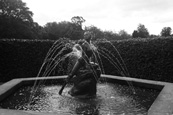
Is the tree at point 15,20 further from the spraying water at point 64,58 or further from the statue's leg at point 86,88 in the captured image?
the statue's leg at point 86,88

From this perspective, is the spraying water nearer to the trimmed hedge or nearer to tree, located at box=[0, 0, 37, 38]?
the trimmed hedge

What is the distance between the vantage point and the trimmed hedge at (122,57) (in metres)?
9.65

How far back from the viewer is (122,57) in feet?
37.8

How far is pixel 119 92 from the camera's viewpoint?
261 inches

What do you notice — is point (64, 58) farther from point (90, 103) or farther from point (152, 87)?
point (90, 103)

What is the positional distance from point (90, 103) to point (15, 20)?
116 ft

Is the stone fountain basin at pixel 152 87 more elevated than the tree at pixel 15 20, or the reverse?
the tree at pixel 15 20

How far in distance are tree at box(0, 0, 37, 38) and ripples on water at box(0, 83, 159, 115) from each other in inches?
1185

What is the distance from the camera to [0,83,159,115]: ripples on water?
4590 mm

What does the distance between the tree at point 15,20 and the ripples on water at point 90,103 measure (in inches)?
1185

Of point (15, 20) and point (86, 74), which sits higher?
point (15, 20)

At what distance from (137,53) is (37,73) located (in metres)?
6.51

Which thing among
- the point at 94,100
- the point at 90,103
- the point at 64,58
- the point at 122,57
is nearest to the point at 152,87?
the point at 94,100

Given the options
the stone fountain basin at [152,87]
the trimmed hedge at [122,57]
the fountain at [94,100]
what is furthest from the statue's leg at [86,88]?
the trimmed hedge at [122,57]
